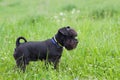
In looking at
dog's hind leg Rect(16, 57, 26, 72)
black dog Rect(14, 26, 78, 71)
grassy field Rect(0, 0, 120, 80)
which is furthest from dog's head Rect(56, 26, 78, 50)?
dog's hind leg Rect(16, 57, 26, 72)

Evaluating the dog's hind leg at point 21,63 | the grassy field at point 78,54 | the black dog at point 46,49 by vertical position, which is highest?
the black dog at point 46,49

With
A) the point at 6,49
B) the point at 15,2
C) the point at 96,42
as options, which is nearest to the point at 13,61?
the point at 6,49

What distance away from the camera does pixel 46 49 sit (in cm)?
555

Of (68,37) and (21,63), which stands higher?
(68,37)

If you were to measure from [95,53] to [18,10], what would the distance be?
33.4 ft

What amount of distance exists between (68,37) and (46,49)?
37 cm

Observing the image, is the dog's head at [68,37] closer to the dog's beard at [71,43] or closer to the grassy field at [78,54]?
the dog's beard at [71,43]

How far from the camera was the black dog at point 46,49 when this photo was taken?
5.48 meters

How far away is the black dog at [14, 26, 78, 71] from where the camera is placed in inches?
216

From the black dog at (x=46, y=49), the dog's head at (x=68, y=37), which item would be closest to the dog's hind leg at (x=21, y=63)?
the black dog at (x=46, y=49)

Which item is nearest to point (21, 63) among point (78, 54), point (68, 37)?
point (68, 37)

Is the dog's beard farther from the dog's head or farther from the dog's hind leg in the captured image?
the dog's hind leg

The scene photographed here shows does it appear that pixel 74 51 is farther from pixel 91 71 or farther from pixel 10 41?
pixel 10 41

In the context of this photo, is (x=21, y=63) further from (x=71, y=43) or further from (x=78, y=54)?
(x=78, y=54)
